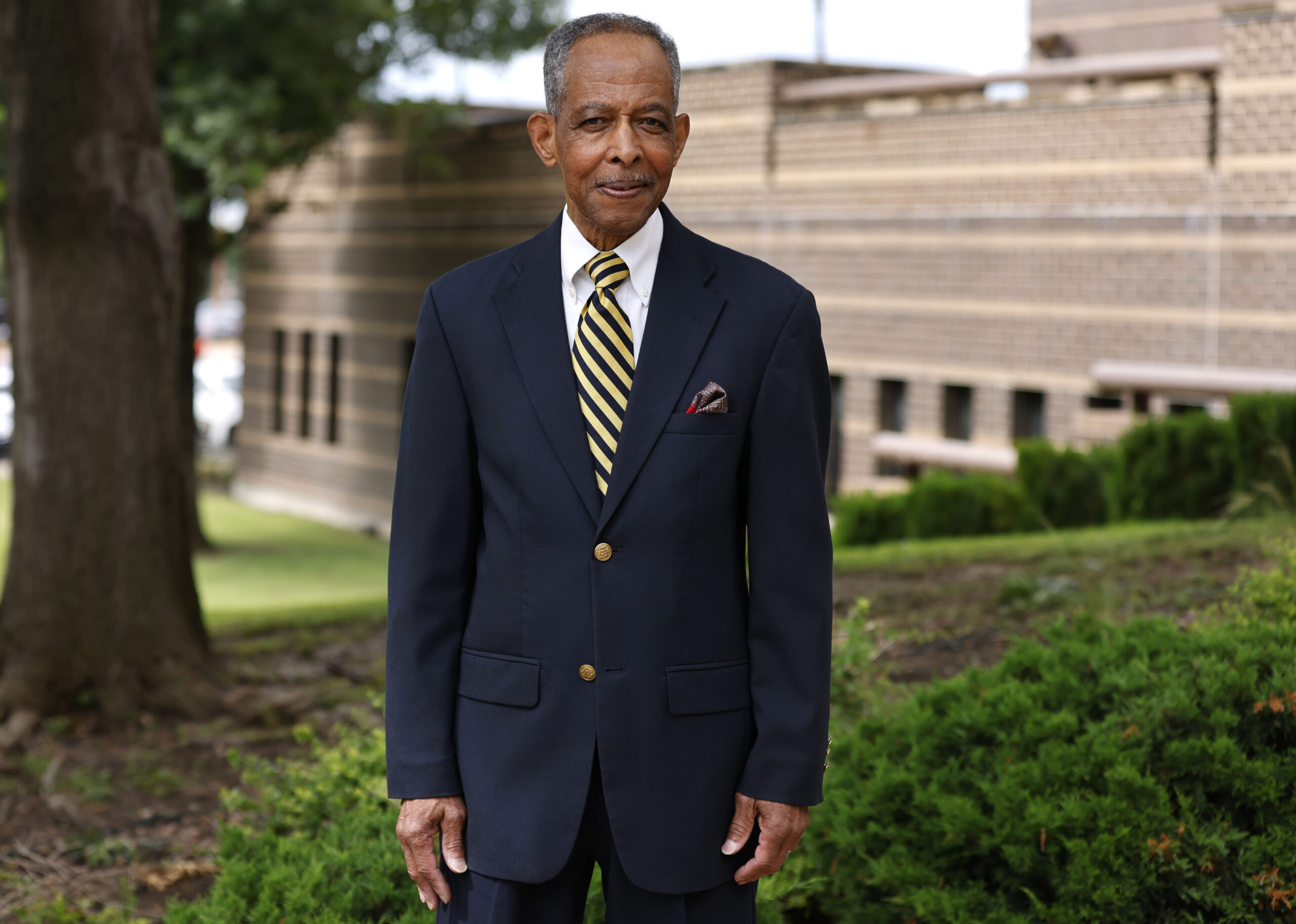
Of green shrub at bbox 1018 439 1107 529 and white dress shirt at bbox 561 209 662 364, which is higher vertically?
white dress shirt at bbox 561 209 662 364

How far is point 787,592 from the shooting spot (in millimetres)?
2391

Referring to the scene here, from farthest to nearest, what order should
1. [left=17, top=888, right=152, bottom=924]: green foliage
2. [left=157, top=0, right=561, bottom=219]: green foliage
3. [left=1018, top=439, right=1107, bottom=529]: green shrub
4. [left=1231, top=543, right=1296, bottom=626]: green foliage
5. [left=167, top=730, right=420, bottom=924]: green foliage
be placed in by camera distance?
[left=157, top=0, right=561, bottom=219]: green foliage, [left=1018, top=439, right=1107, bottom=529]: green shrub, [left=1231, top=543, right=1296, bottom=626]: green foliage, [left=17, top=888, right=152, bottom=924]: green foliage, [left=167, top=730, right=420, bottom=924]: green foliage

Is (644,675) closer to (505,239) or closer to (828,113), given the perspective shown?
(828,113)

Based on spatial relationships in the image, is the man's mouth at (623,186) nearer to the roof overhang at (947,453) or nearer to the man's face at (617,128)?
the man's face at (617,128)

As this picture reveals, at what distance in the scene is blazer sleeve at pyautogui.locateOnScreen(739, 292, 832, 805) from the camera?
2.36 metres

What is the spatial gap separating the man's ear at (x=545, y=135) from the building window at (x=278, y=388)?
2406cm

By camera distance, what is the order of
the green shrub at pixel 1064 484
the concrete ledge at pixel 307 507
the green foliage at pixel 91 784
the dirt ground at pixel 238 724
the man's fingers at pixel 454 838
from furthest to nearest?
the concrete ledge at pixel 307 507 → the green shrub at pixel 1064 484 → the green foliage at pixel 91 784 → the dirt ground at pixel 238 724 → the man's fingers at pixel 454 838

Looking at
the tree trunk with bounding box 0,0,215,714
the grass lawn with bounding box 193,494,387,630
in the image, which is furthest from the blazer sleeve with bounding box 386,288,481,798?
the grass lawn with bounding box 193,494,387,630

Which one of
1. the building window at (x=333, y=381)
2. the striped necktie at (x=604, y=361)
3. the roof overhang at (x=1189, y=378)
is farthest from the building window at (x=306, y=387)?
the striped necktie at (x=604, y=361)

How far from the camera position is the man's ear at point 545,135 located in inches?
98.5

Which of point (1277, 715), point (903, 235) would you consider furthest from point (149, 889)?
point (903, 235)

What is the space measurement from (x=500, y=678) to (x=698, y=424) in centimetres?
58

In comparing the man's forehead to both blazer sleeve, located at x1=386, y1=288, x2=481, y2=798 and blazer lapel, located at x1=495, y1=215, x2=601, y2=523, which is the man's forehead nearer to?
blazer lapel, located at x1=495, y1=215, x2=601, y2=523

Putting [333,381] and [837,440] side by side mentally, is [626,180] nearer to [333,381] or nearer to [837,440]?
[837,440]
